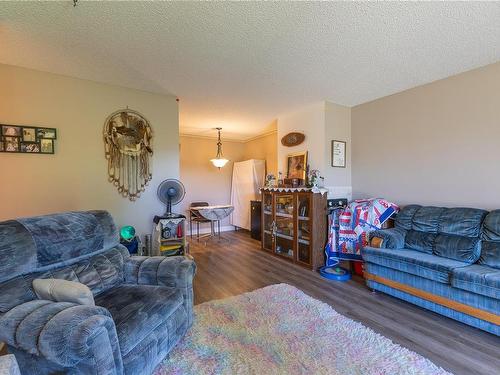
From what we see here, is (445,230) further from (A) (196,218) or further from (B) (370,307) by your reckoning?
(A) (196,218)

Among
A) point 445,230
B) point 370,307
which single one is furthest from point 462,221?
point 370,307

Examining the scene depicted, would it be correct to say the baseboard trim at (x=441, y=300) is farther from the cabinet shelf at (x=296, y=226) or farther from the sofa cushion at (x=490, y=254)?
the cabinet shelf at (x=296, y=226)

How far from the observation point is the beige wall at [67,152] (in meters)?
2.61

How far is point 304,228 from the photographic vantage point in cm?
370

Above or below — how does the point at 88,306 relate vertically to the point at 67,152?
below

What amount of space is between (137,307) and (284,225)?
9.52 ft

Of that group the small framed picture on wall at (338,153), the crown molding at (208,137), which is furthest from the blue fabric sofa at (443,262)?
the crown molding at (208,137)

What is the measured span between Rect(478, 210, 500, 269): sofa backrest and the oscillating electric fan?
3427mm

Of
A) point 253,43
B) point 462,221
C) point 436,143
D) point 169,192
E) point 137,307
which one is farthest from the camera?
point 169,192

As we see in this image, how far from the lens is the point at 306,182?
3.93 metres

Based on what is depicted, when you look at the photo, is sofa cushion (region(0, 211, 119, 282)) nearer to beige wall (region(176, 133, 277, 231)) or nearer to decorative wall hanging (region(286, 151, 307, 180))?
decorative wall hanging (region(286, 151, 307, 180))

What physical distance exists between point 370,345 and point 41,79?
4098 millimetres

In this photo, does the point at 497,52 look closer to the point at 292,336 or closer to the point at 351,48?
the point at 351,48

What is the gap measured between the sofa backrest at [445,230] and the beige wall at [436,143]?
0.30 m
